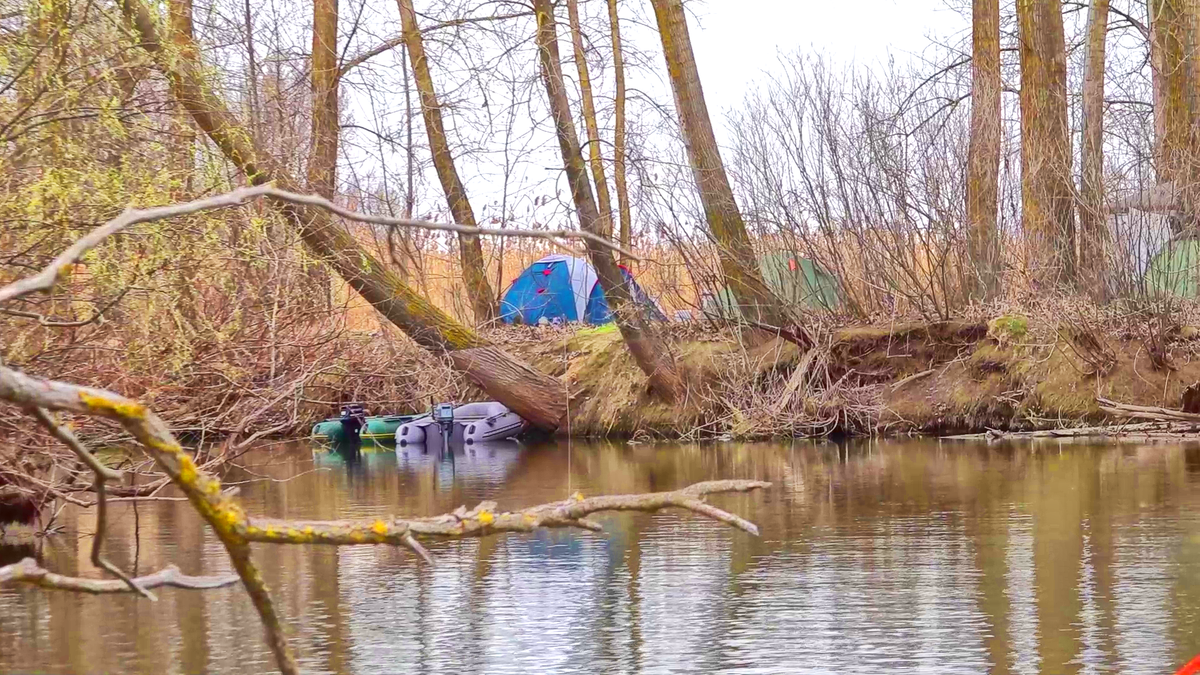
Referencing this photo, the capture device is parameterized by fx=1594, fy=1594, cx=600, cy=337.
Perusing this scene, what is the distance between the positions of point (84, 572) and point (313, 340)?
3.62 m

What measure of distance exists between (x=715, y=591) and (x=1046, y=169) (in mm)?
12914

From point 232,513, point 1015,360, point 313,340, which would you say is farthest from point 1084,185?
point 232,513

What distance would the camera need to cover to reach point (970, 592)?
884cm

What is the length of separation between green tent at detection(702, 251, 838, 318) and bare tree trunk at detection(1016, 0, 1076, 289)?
2990 millimetres

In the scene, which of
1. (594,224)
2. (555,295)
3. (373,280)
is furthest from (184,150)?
(555,295)

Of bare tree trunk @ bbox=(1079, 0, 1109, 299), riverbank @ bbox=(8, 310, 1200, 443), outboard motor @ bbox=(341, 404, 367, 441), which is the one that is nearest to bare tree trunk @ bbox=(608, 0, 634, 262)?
riverbank @ bbox=(8, 310, 1200, 443)

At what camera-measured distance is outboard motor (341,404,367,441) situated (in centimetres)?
2585

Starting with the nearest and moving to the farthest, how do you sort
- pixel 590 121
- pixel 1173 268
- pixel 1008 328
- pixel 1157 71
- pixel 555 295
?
pixel 1173 268 → pixel 1008 328 → pixel 1157 71 → pixel 590 121 → pixel 555 295

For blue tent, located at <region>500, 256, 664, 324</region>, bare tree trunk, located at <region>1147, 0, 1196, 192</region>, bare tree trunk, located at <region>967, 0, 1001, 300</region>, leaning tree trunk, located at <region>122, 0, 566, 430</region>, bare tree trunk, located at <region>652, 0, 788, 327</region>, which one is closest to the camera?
leaning tree trunk, located at <region>122, 0, 566, 430</region>

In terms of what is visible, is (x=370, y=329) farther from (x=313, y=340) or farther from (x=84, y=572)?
(x=84, y=572)

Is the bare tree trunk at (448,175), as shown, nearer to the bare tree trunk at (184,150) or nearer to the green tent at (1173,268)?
the green tent at (1173,268)

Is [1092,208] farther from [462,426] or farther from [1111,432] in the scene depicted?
[462,426]

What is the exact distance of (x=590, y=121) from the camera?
83.0 ft

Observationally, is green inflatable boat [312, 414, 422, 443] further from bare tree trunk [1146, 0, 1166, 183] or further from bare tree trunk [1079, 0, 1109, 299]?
bare tree trunk [1146, 0, 1166, 183]
